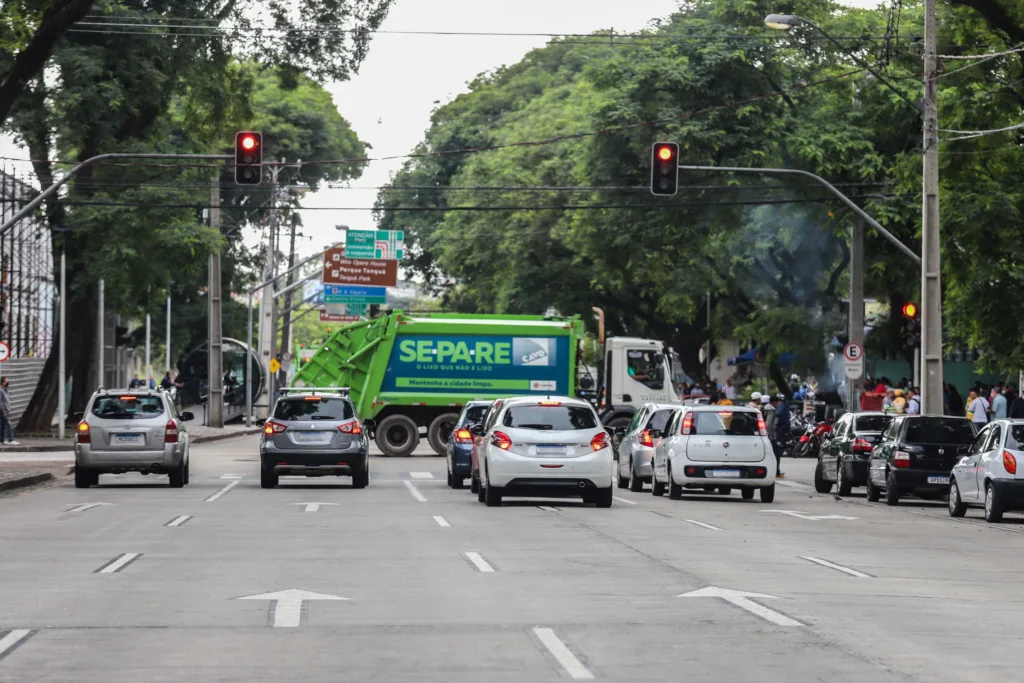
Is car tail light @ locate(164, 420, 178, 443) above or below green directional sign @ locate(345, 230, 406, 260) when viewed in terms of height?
below

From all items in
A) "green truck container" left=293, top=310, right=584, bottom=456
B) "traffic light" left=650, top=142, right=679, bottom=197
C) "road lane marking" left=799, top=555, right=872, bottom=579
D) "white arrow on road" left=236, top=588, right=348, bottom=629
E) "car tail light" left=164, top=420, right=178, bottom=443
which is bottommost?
"road lane marking" left=799, top=555, right=872, bottom=579

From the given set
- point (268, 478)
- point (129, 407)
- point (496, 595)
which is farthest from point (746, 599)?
point (129, 407)

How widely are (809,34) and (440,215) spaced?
39.5 m

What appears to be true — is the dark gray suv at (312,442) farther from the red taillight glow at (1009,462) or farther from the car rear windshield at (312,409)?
the red taillight glow at (1009,462)

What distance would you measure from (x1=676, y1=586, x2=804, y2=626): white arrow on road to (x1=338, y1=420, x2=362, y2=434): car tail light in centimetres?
1665

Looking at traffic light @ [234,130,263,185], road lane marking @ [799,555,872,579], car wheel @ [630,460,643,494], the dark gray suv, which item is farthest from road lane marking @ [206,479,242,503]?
road lane marking @ [799,555,872,579]

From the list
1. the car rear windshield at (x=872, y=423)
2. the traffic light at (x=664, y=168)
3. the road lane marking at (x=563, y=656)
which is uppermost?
the traffic light at (x=664, y=168)

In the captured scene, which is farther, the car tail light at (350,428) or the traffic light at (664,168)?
the traffic light at (664,168)

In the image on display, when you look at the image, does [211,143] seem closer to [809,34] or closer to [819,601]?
[809,34]

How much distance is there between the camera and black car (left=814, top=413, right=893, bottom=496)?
31609mm

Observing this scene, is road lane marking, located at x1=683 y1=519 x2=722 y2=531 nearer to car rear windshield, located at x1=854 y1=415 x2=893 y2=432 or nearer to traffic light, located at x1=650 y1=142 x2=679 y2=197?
car rear windshield, located at x1=854 y1=415 x2=893 y2=432

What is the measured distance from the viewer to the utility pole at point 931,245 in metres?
31.1

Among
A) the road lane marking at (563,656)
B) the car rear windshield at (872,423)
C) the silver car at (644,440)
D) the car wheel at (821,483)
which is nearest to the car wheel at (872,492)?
the car rear windshield at (872,423)

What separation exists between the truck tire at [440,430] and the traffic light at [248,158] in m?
14.9
